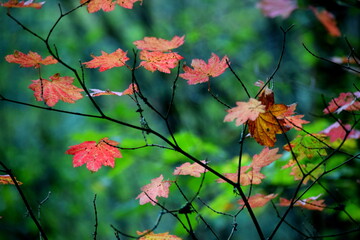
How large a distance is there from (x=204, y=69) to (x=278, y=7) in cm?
165

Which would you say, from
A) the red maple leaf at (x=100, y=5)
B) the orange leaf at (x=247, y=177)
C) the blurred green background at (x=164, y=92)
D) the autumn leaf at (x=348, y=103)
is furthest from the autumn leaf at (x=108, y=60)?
the blurred green background at (x=164, y=92)

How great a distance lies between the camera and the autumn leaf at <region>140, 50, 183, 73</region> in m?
1.02

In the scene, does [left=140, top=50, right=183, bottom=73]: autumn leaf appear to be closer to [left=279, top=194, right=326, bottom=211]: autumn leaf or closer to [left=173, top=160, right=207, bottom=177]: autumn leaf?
[left=173, top=160, right=207, bottom=177]: autumn leaf

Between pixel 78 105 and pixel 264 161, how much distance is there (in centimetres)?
699

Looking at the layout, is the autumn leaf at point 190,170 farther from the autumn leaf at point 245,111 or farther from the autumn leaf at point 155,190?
the autumn leaf at point 245,111

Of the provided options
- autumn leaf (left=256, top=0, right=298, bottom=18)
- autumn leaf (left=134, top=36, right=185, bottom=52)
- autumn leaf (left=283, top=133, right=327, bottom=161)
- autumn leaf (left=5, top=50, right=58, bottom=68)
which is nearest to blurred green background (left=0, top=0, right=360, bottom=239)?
autumn leaf (left=256, top=0, right=298, bottom=18)

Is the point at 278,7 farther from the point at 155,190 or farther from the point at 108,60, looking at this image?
the point at 155,190

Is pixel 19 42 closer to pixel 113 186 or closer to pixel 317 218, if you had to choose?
pixel 113 186

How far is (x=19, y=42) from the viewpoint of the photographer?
5113 millimetres

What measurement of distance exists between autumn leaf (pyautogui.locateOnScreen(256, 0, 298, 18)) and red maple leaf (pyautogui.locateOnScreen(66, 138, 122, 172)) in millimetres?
1741

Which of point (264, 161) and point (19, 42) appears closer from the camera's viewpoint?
point (264, 161)

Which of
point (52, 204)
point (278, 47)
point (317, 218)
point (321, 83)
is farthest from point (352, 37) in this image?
point (52, 204)

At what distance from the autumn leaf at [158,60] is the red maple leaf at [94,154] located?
27cm

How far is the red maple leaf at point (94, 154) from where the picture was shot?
998 millimetres
